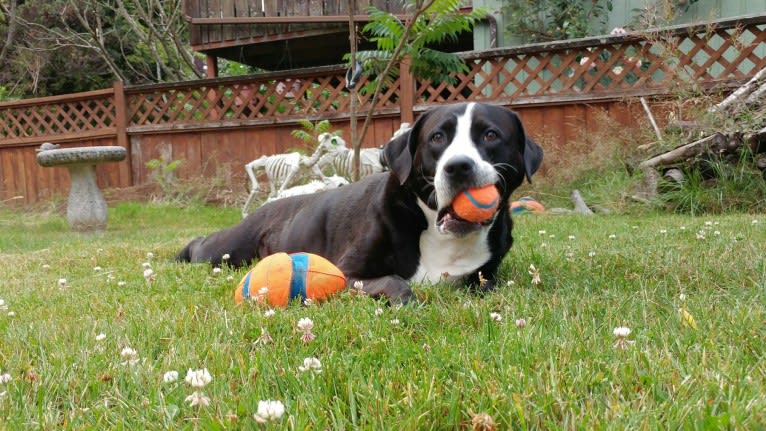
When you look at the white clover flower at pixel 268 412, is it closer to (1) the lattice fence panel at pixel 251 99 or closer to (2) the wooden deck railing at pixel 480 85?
(2) the wooden deck railing at pixel 480 85

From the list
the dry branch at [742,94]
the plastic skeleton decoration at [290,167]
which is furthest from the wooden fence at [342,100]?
the plastic skeleton decoration at [290,167]

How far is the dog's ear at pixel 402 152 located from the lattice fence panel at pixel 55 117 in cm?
1000

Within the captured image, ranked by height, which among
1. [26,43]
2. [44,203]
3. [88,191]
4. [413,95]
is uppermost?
[26,43]

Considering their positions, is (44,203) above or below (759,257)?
below

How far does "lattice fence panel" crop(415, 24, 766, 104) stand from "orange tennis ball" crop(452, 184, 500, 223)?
5666 millimetres

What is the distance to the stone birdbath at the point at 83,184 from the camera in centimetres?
735

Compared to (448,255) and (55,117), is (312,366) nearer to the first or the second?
(448,255)

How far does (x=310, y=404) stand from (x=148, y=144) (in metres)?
11.0

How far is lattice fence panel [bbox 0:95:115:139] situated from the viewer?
11.6m

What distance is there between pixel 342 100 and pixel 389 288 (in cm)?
787

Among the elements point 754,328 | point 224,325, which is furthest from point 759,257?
point 224,325

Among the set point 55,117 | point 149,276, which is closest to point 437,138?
point 149,276

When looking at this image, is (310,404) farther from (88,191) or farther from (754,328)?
(88,191)

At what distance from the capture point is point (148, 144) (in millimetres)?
11352
